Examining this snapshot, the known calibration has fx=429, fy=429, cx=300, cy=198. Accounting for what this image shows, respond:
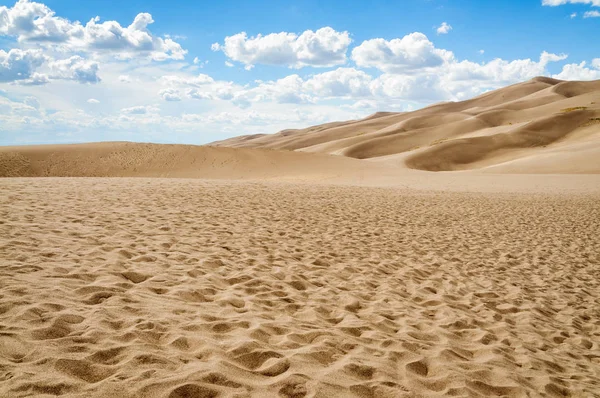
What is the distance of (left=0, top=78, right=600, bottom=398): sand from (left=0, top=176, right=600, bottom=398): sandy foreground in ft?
0.08

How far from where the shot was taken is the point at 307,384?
3441 millimetres

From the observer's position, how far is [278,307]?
5.23 meters

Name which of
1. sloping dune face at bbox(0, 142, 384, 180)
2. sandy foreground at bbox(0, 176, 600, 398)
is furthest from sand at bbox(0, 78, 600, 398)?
sloping dune face at bbox(0, 142, 384, 180)

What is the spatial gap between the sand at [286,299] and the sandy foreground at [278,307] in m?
0.02

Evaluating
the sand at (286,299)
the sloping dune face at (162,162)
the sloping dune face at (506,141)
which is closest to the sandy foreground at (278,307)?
the sand at (286,299)

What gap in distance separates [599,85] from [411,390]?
13590cm

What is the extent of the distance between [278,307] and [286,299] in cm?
36

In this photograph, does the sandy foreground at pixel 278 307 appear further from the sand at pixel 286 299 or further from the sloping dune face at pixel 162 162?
the sloping dune face at pixel 162 162

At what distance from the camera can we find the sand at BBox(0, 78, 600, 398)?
3.48 meters

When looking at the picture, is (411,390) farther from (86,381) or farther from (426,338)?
(86,381)

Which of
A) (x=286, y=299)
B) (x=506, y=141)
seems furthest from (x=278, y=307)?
(x=506, y=141)

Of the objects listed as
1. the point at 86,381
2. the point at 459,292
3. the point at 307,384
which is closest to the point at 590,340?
the point at 459,292

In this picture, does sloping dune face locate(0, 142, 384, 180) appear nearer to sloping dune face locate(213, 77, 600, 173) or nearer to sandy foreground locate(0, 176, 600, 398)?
sloping dune face locate(213, 77, 600, 173)

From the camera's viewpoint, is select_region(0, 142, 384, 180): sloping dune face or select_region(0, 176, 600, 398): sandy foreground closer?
select_region(0, 176, 600, 398): sandy foreground
